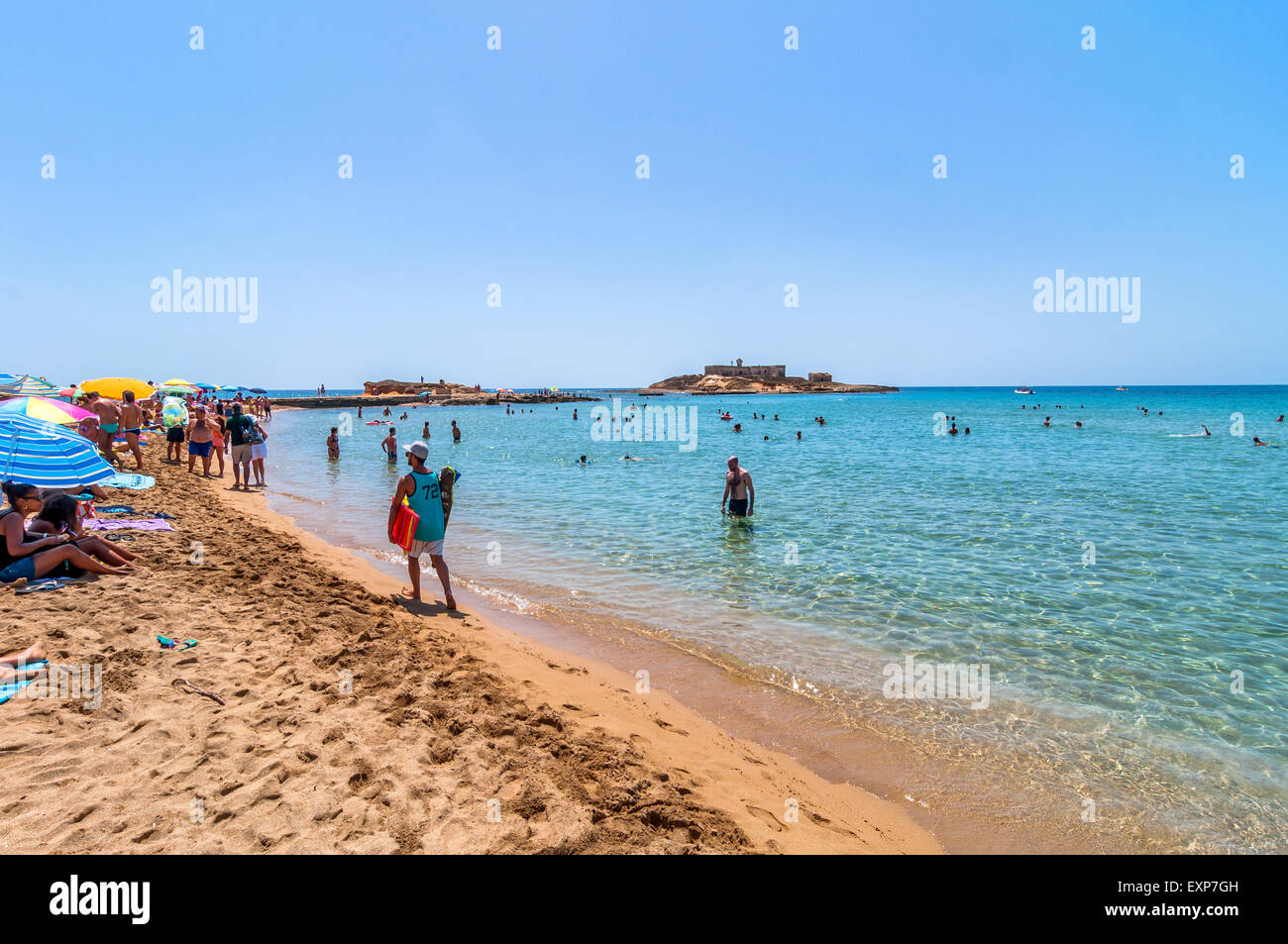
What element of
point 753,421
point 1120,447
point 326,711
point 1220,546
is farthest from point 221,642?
point 753,421

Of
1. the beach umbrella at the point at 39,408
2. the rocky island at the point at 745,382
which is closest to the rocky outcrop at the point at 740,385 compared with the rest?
the rocky island at the point at 745,382

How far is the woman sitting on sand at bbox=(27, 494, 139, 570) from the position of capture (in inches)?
265

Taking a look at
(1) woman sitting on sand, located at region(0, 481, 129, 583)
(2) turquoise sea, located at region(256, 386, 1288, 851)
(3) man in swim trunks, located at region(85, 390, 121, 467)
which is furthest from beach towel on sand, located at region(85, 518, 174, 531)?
(3) man in swim trunks, located at region(85, 390, 121, 467)

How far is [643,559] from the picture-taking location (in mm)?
10461

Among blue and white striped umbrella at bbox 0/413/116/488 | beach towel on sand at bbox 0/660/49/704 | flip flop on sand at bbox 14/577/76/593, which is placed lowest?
beach towel on sand at bbox 0/660/49/704

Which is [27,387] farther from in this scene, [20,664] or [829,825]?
[829,825]

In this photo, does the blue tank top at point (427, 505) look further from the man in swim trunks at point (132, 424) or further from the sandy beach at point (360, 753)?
the man in swim trunks at point (132, 424)

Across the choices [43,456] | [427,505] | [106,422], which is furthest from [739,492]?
[106,422]

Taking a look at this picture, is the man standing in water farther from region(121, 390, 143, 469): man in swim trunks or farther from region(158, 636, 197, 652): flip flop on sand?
region(121, 390, 143, 469): man in swim trunks

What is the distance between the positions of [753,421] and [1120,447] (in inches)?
1267

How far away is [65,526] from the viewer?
6879 millimetres

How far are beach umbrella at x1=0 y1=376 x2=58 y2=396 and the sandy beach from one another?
66.9 feet

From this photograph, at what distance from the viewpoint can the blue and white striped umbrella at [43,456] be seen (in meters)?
7.58

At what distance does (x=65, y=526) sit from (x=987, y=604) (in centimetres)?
1134
